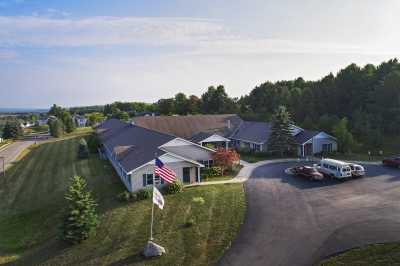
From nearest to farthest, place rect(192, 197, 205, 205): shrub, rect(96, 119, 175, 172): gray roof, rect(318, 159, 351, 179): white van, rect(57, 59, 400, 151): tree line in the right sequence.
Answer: rect(192, 197, 205, 205): shrub → rect(96, 119, 175, 172): gray roof → rect(318, 159, 351, 179): white van → rect(57, 59, 400, 151): tree line

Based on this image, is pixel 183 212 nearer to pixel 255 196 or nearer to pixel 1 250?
pixel 255 196

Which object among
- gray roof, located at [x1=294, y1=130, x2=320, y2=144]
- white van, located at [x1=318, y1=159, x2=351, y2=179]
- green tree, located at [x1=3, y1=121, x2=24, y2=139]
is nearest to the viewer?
white van, located at [x1=318, y1=159, x2=351, y2=179]

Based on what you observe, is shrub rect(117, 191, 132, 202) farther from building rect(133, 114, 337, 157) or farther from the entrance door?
building rect(133, 114, 337, 157)

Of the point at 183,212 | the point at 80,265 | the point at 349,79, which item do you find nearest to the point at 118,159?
the point at 183,212

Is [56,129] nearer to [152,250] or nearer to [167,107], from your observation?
[167,107]

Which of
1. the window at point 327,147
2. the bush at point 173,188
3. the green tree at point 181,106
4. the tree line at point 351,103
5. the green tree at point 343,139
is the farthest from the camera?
the green tree at point 181,106

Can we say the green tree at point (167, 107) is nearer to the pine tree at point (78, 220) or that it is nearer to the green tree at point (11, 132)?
the green tree at point (11, 132)

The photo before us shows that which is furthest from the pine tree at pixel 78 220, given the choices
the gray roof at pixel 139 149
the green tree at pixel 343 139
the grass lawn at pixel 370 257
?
the green tree at pixel 343 139

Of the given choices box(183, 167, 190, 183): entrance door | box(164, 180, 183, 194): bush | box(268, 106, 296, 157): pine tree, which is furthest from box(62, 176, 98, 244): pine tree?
box(268, 106, 296, 157): pine tree
